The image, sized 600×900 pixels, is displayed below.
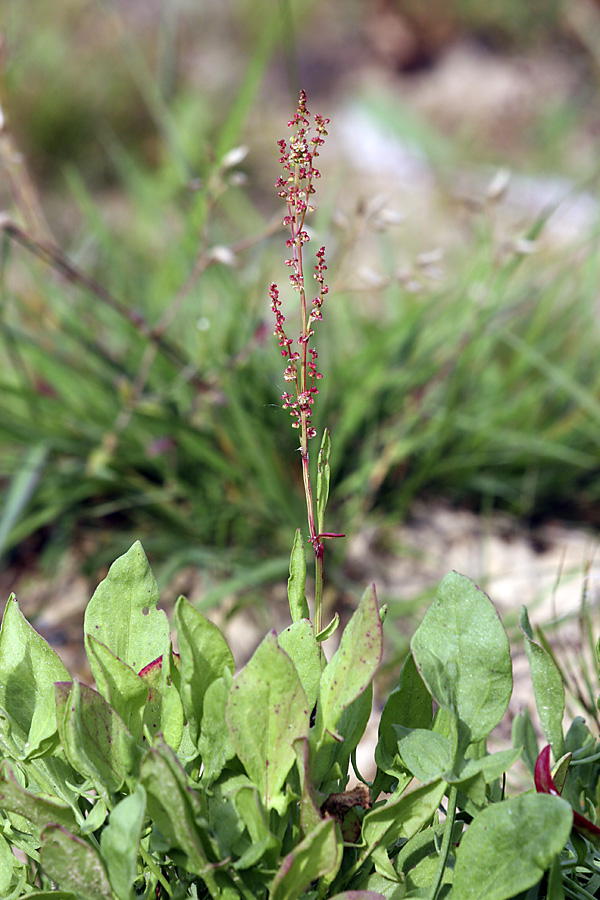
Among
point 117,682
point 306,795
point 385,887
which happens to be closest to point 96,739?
point 117,682

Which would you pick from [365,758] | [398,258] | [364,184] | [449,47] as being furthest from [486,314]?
[449,47]

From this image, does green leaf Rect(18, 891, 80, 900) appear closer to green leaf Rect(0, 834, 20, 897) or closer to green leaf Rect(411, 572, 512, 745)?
green leaf Rect(0, 834, 20, 897)

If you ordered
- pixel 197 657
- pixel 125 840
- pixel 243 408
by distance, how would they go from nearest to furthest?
pixel 125 840 < pixel 197 657 < pixel 243 408

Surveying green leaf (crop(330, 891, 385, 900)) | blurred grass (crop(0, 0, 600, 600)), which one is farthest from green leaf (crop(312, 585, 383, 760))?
blurred grass (crop(0, 0, 600, 600))

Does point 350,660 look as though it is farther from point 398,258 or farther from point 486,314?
point 398,258

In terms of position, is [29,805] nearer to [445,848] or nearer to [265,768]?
[265,768]

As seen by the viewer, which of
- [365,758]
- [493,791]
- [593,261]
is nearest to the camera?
[493,791]
